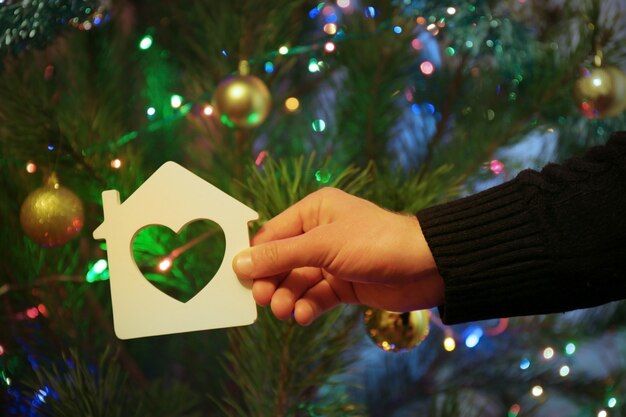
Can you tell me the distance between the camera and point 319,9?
3.00 feet

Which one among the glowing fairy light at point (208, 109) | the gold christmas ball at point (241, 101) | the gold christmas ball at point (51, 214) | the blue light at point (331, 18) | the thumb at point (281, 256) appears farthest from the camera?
the blue light at point (331, 18)

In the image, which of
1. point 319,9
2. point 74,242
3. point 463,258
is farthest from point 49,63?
point 463,258

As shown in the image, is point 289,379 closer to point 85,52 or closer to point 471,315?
point 471,315

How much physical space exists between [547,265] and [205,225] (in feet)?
1.27

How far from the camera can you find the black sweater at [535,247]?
578 millimetres

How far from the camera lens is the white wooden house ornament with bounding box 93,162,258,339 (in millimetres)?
540

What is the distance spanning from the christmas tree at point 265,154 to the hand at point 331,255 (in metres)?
0.05

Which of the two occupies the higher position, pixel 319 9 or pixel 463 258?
pixel 319 9

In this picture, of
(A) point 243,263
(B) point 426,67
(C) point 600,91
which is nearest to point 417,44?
(B) point 426,67

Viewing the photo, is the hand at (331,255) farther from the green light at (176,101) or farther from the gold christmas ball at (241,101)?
the green light at (176,101)

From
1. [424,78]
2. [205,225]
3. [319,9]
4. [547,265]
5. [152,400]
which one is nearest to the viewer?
[547,265]

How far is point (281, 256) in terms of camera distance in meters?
0.54

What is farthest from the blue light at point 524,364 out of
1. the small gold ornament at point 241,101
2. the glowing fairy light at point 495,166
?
the small gold ornament at point 241,101

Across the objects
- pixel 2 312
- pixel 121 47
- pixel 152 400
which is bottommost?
pixel 152 400
